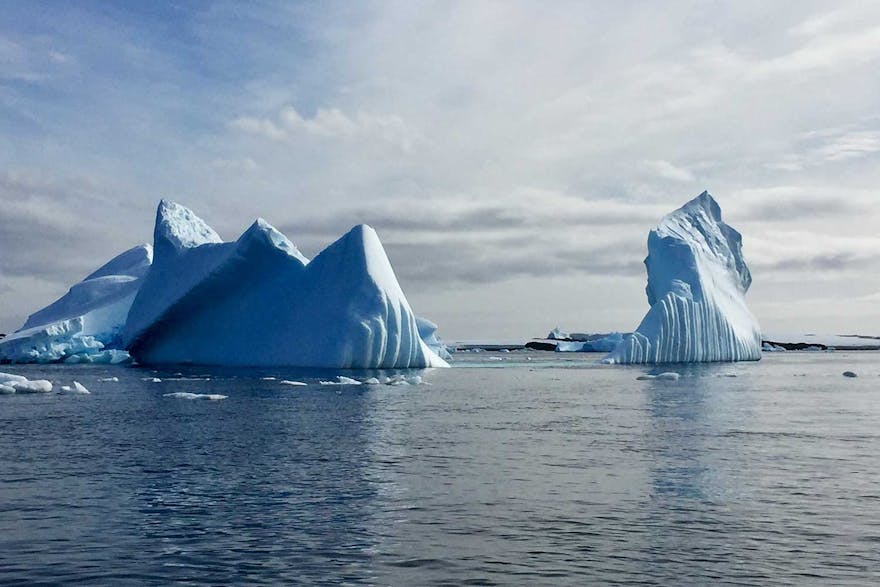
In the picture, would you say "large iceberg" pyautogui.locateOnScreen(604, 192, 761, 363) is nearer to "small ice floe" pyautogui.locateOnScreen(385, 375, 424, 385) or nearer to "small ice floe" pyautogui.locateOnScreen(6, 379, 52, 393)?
"small ice floe" pyautogui.locateOnScreen(385, 375, 424, 385)

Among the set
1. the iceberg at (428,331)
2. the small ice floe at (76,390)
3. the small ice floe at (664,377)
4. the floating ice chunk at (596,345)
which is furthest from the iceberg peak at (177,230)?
the floating ice chunk at (596,345)

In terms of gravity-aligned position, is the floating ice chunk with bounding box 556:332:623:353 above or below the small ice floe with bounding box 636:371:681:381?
above

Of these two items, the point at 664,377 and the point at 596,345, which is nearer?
the point at 664,377

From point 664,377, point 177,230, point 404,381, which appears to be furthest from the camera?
point 177,230

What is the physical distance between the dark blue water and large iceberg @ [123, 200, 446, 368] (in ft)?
51.3

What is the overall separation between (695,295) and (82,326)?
105 ft

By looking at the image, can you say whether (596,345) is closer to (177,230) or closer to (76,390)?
(177,230)

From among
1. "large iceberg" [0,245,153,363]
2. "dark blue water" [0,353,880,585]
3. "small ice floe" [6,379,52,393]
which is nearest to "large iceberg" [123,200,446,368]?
"large iceberg" [0,245,153,363]

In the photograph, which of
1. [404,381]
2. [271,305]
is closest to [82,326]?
[271,305]

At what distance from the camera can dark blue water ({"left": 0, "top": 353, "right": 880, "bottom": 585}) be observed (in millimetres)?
7340

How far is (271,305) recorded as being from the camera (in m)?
39.7

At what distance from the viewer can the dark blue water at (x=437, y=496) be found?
7.34 m

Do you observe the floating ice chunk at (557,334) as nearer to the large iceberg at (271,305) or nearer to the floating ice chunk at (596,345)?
the floating ice chunk at (596,345)

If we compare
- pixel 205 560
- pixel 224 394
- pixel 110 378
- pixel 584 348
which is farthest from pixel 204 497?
pixel 584 348
